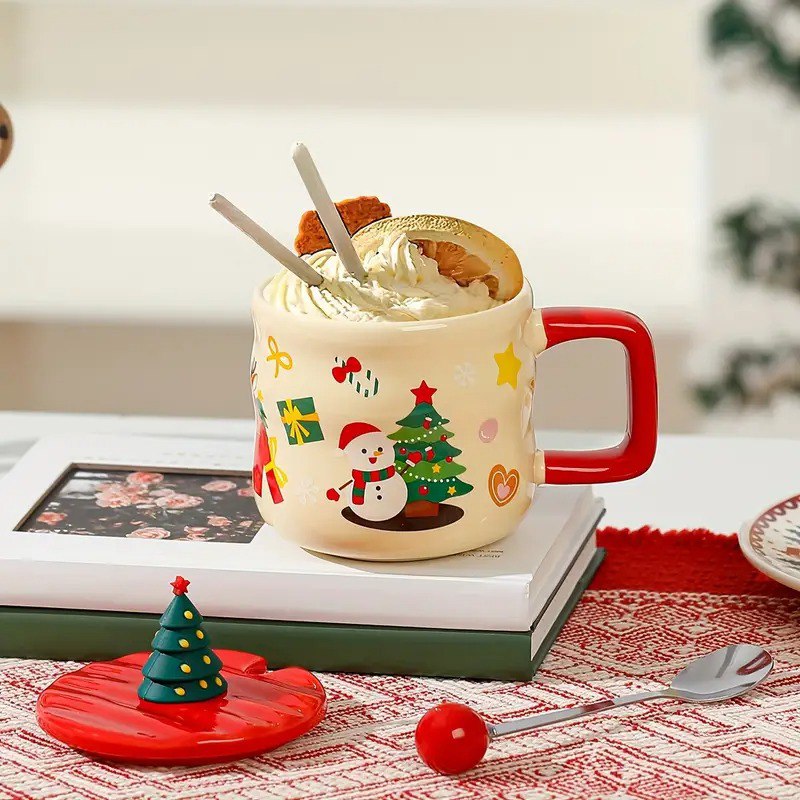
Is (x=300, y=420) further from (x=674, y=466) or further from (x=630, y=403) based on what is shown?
(x=674, y=466)

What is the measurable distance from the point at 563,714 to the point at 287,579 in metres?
0.15

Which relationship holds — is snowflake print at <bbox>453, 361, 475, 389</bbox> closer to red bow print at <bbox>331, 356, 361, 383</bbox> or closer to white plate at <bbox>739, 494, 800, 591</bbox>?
red bow print at <bbox>331, 356, 361, 383</bbox>

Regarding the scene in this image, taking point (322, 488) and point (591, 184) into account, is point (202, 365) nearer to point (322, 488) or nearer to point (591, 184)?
point (591, 184)

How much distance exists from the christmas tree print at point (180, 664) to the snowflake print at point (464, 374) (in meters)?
0.16

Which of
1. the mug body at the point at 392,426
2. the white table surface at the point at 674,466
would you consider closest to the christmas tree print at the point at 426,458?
the mug body at the point at 392,426

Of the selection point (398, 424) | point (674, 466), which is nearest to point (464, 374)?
point (398, 424)

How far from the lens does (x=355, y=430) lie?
64 cm

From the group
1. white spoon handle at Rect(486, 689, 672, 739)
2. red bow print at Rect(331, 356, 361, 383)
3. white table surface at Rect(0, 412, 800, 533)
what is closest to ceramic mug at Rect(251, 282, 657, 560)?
red bow print at Rect(331, 356, 361, 383)

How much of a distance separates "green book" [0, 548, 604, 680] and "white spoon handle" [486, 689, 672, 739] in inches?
1.8

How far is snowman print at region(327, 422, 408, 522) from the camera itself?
2.10ft

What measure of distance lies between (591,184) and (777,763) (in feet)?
8.97

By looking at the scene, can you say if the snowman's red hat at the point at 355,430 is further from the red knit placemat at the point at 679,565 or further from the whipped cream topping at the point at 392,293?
the red knit placemat at the point at 679,565

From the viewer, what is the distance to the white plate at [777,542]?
693 millimetres

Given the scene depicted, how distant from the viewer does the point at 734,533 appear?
2.77ft
